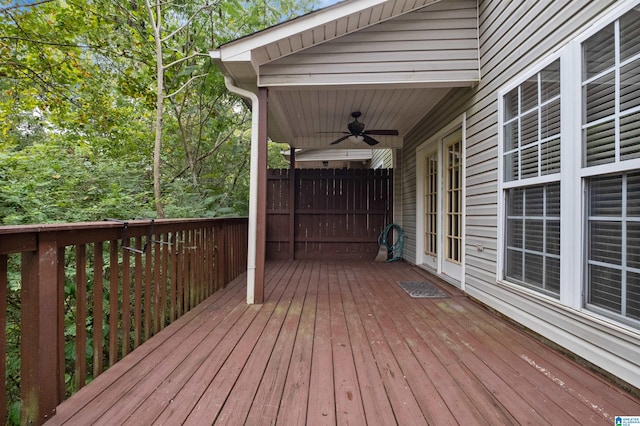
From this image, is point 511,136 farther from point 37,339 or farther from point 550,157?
point 37,339

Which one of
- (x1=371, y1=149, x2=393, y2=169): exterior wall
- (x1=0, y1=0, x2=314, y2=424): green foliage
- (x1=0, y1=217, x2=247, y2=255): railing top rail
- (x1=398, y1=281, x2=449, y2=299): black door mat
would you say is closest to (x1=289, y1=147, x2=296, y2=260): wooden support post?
(x1=0, y1=0, x2=314, y2=424): green foliage

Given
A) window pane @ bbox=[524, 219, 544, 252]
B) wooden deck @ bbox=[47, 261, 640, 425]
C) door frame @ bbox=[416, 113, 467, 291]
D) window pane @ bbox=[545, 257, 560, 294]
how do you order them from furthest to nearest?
door frame @ bbox=[416, 113, 467, 291] < window pane @ bbox=[524, 219, 544, 252] < window pane @ bbox=[545, 257, 560, 294] < wooden deck @ bbox=[47, 261, 640, 425]

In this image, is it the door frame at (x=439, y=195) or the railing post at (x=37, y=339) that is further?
the door frame at (x=439, y=195)

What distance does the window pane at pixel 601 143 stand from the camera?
62.6 inches

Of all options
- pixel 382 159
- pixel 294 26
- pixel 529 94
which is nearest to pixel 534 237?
pixel 529 94

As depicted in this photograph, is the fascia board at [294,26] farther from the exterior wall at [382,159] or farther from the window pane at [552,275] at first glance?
the exterior wall at [382,159]

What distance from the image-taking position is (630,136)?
1.49 metres

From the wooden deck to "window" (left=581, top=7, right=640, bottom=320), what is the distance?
53 cm

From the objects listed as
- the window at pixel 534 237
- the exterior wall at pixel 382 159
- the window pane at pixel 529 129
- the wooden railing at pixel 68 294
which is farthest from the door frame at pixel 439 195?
the wooden railing at pixel 68 294

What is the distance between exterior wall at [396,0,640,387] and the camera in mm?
1606

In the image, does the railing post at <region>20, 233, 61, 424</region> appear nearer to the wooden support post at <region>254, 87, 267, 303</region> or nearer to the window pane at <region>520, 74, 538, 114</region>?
the wooden support post at <region>254, 87, 267, 303</region>

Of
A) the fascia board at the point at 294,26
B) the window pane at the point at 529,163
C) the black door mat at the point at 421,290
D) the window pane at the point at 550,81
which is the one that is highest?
the fascia board at the point at 294,26

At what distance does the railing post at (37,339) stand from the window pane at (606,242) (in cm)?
287

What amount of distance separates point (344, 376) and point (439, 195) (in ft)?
9.98
